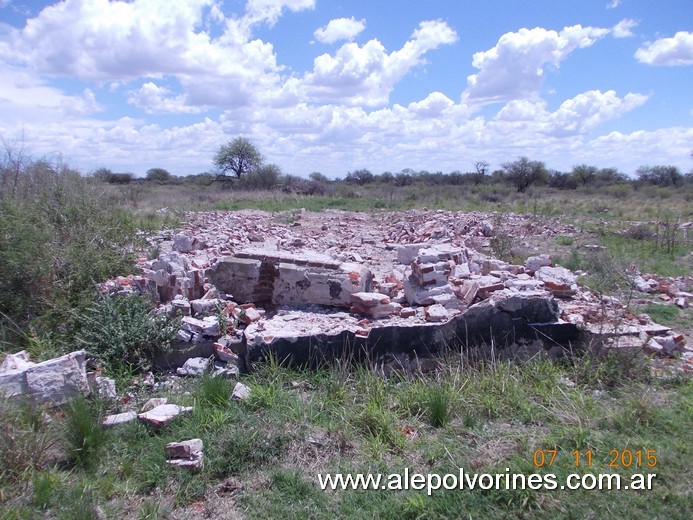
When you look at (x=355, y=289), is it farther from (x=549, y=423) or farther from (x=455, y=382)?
(x=549, y=423)

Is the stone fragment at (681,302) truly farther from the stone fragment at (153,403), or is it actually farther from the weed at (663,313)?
the stone fragment at (153,403)

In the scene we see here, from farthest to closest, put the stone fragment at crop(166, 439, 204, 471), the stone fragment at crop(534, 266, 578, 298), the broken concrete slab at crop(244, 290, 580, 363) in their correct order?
the stone fragment at crop(534, 266, 578, 298) < the broken concrete slab at crop(244, 290, 580, 363) < the stone fragment at crop(166, 439, 204, 471)

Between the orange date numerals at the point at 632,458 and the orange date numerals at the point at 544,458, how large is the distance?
13.4 inches

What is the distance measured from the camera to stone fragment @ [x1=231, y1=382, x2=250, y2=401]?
13.7ft

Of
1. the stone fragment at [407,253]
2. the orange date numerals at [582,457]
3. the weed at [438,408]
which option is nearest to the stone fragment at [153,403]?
the weed at [438,408]

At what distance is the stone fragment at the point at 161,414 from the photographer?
149 inches

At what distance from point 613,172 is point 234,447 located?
49644 mm

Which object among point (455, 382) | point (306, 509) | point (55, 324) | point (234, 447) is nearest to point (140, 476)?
point (234, 447)

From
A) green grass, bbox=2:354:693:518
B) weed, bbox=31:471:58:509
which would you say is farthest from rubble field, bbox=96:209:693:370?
weed, bbox=31:471:58:509

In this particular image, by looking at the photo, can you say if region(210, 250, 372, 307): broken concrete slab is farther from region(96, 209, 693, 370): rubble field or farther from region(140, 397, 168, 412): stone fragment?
region(140, 397, 168, 412): stone fragment

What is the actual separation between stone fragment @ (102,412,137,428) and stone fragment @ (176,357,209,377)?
942 millimetres

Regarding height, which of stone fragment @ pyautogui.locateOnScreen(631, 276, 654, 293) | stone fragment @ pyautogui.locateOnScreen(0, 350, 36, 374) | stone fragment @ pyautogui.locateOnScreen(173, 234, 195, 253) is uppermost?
stone fragment @ pyautogui.locateOnScreen(173, 234, 195, 253)

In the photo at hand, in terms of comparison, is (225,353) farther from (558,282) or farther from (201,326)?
(558,282)

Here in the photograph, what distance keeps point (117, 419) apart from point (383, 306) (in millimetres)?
3072
